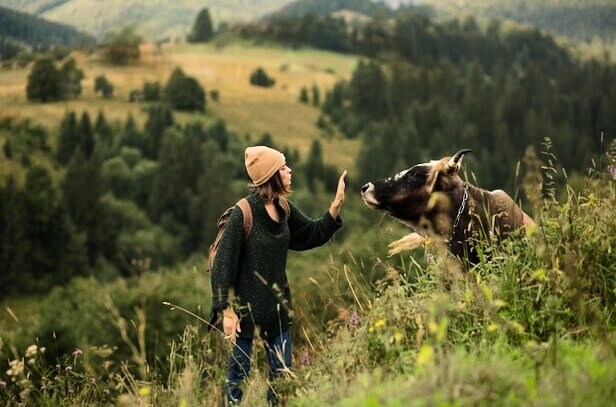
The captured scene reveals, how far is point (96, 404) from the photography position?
5.35m

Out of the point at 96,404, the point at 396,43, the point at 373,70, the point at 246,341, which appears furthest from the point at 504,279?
the point at 396,43

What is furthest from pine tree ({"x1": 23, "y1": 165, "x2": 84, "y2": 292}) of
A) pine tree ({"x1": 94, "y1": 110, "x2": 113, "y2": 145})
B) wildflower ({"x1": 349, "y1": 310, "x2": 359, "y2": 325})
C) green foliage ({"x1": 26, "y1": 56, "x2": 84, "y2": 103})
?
wildflower ({"x1": 349, "y1": 310, "x2": 359, "y2": 325})

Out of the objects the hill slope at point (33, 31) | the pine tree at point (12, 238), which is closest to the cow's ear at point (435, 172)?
the pine tree at point (12, 238)

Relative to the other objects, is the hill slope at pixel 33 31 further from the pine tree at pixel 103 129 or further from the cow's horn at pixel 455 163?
the cow's horn at pixel 455 163

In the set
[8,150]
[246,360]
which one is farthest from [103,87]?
[246,360]

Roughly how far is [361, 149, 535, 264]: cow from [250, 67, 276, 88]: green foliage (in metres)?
155

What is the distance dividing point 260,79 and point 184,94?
2256 centimetres

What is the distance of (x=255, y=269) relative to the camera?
17.6 feet

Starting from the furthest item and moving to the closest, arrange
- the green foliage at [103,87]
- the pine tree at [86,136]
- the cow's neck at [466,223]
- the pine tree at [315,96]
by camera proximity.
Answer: the pine tree at [315,96], the green foliage at [103,87], the pine tree at [86,136], the cow's neck at [466,223]

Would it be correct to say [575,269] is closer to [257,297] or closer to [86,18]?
[257,297]

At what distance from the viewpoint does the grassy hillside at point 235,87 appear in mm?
126375

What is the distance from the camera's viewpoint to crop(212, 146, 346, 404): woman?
17.3 feet

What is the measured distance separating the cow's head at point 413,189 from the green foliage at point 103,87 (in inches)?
5361

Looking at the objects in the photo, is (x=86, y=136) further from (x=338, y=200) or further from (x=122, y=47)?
(x=338, y=200)
